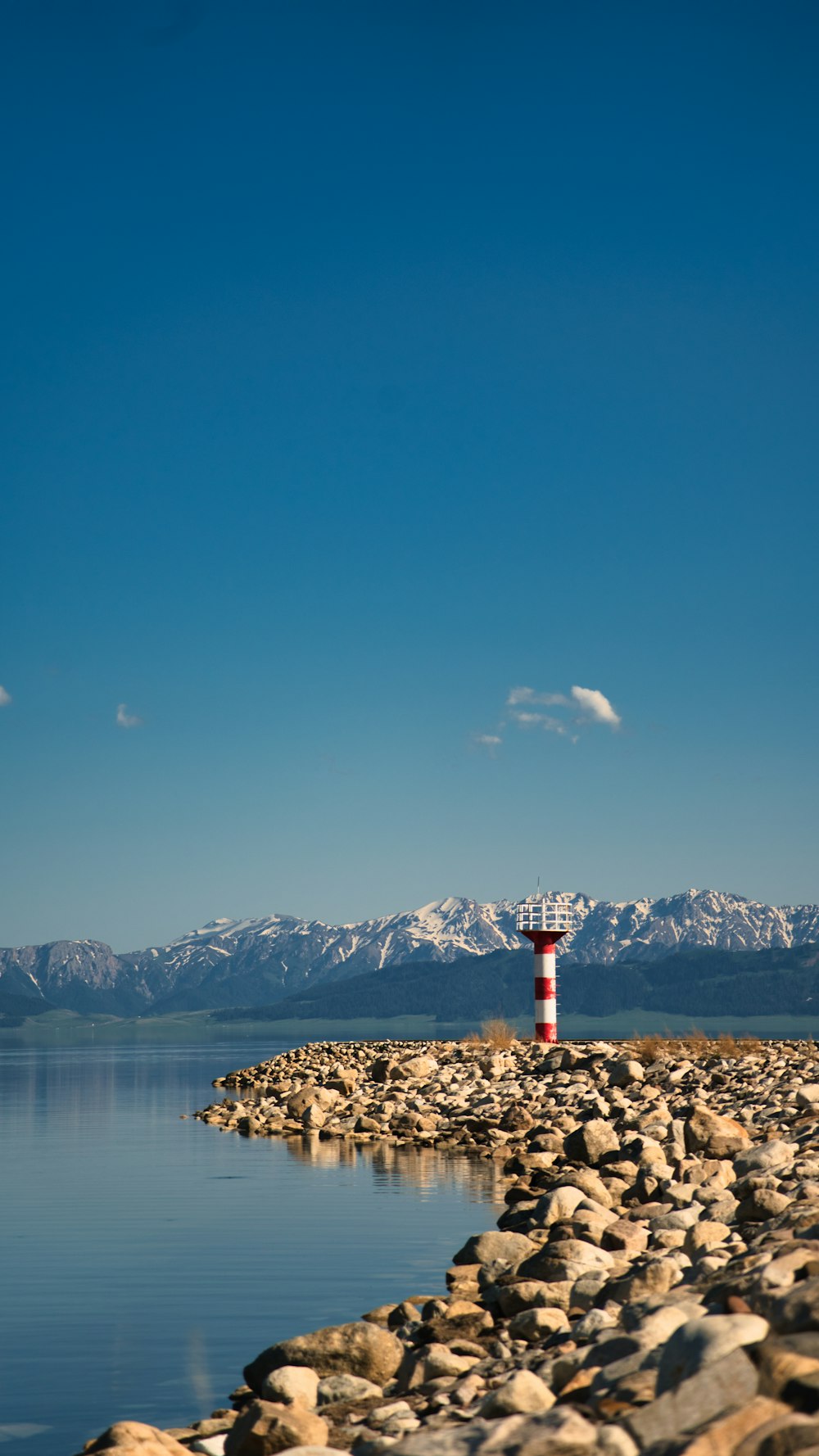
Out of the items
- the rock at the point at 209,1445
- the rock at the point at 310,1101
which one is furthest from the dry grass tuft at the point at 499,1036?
the rock at the point at 209,1445

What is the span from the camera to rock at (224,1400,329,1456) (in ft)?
21.9

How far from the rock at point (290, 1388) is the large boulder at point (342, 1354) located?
0.53 meters

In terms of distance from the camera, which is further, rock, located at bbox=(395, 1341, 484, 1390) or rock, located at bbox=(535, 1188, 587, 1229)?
rock, located at bbox=(535, 1188, 587, 1229)

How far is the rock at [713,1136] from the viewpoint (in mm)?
16219

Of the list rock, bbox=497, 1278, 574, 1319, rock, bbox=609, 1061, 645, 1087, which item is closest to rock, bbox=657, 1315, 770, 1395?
rock, bbox=497, 1278, 574, 1319

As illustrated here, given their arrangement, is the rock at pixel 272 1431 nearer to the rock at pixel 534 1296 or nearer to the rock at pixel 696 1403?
the rock at pixel 696 1403

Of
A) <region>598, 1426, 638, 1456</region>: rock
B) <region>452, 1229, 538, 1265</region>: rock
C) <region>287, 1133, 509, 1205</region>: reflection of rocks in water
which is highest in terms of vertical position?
<region>598, 1426, 638, 1456</region>: rock

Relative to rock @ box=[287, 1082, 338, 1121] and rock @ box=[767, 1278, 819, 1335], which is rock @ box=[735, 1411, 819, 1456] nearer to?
rock @ box=[767, 1278, 819, 1335]

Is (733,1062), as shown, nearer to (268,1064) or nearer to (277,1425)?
(277,1425)

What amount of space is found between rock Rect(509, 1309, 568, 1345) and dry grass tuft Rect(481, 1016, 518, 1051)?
90.4ft

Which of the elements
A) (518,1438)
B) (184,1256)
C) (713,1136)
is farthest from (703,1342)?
(713,1136)

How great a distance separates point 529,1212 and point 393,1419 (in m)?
6.29

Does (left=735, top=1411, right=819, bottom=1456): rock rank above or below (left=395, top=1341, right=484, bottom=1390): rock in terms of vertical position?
above

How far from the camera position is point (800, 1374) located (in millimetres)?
5297
